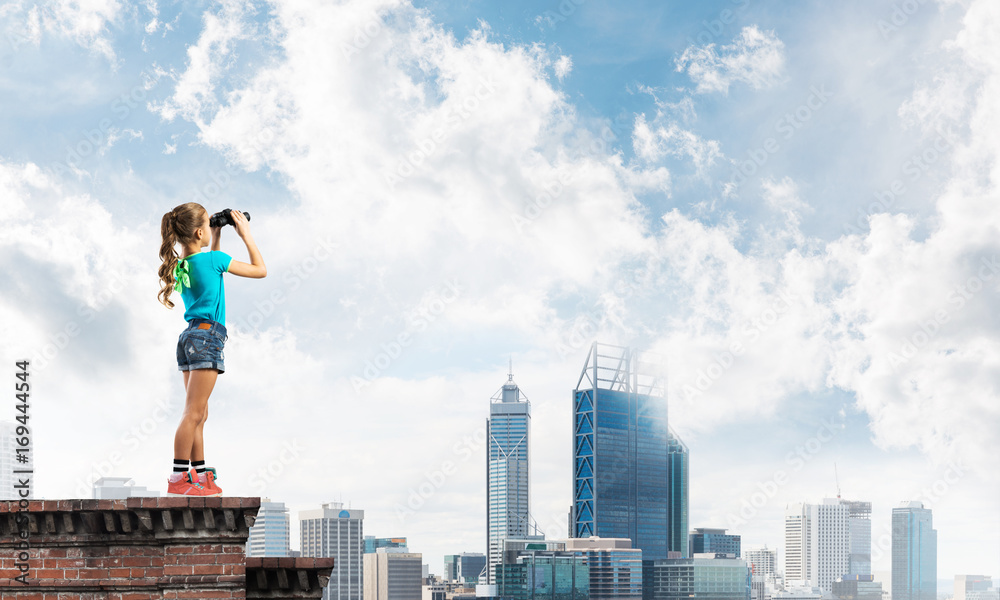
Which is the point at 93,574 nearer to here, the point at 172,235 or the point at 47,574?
the point at 47,574

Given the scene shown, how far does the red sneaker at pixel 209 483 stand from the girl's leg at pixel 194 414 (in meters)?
0.16

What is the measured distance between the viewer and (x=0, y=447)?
24250 millimetres

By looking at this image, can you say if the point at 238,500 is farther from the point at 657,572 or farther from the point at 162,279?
the point at 657,572

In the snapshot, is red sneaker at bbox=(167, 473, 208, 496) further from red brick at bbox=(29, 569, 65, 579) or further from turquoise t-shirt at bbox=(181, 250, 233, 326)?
turquoise t-shirt at bbox=(181, 250, 233, 326)

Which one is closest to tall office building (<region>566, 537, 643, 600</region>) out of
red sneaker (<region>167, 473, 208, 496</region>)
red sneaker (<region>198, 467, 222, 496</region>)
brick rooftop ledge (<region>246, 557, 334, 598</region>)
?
brick rooftop ledge (<region>246, 557, 334, 598</region>)

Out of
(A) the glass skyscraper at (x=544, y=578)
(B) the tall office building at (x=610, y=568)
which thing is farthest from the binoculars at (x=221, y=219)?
(B) the tall office building at (x=610, y=568)

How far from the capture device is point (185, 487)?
8727mm

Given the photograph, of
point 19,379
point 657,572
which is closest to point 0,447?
point 19,379

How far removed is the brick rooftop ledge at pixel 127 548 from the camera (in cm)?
842

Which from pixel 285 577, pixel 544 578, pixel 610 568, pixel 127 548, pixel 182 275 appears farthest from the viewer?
pixel 610 568

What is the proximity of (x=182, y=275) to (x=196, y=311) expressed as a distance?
1.22 feet

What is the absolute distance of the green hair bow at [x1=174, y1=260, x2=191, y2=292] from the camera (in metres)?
9.05

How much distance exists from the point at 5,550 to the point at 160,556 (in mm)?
1481

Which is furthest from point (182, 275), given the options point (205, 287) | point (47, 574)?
point (47, 574)
